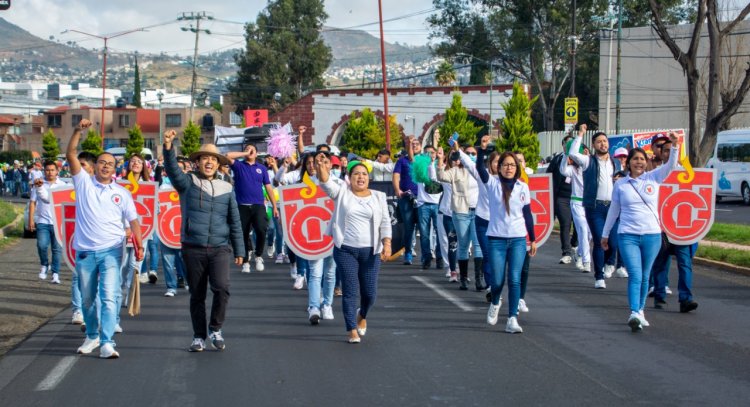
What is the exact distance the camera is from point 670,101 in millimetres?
57156

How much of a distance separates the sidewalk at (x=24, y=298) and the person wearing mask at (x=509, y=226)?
15.7 ft

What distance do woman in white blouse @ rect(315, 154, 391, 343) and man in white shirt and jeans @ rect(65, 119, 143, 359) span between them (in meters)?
→ 1.88

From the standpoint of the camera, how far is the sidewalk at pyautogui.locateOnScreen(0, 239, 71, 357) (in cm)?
1095

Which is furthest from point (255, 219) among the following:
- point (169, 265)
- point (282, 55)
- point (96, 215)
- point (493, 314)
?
point (282, 55)

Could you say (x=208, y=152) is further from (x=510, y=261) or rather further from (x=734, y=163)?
(x=734, y=163)

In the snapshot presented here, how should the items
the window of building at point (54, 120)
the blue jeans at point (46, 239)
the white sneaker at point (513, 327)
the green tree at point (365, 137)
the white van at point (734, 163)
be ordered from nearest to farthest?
the white sneaker at point (513, 327), the blue jeans at point (46, 239), the white van at point (734, 163), the green tree at point (365, 137), the window of building at point (54, 120)

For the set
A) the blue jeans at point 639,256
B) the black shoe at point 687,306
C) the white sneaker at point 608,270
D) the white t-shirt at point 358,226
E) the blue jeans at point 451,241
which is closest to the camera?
the white t-shirt at point 358,226

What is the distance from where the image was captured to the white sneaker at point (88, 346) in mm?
9086

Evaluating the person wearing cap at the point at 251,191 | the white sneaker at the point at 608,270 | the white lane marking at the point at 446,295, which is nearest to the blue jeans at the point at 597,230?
the white sneaker at the point at 608,270

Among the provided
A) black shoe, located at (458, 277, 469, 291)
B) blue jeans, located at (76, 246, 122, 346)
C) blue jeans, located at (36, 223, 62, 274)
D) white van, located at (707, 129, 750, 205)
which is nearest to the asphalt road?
blue jeans, located at (76, 246, 122, 346)

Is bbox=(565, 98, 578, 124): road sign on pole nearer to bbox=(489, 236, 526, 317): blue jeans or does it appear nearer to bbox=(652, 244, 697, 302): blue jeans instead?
bbox=(652, 244, 697, 302): blue jeans

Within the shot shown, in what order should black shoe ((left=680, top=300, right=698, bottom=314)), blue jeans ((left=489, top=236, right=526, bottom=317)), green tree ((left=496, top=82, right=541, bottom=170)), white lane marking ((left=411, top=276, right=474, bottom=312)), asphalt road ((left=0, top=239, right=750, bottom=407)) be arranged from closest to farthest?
asphalt road ((left=0, top=239, right=750, bottom=407)), blue jeans ((left=489, top=236, right=526, bottom=317)), black shoe ((left=680, top=300, right=698, bottom=314)), white lane marking ((left=411, top=276, right=474, bottom=312)), green tree ((left=496, top=82, right=541, bottom=170))

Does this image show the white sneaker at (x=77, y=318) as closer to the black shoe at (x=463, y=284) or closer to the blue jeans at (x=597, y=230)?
the black shoe at (x=463, y=284)

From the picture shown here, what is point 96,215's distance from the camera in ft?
29.3
